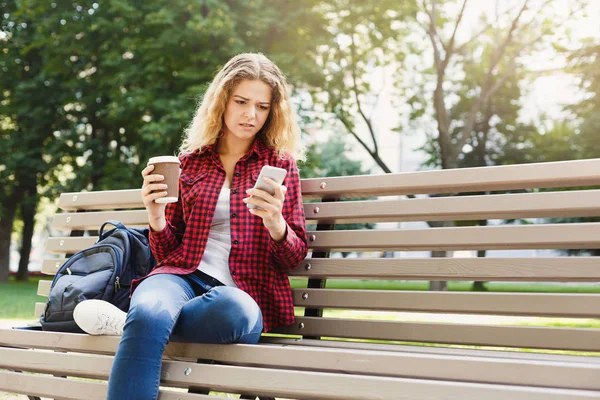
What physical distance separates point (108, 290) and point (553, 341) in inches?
71.4

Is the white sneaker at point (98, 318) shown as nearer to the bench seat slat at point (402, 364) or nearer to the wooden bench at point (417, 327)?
the wooden bench at point (417, 327)

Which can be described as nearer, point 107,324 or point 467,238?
point 107,324

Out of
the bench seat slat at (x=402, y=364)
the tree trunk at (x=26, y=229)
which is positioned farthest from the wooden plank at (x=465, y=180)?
the tree trunk at (x=26, y=229)

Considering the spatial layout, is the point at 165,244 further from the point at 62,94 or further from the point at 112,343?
the point at 62,94

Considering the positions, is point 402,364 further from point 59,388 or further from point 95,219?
point 95,219

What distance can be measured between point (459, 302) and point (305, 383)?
873 millimetres

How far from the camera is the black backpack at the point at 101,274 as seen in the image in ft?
9.16

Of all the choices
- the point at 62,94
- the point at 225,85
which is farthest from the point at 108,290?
the point at 62,94

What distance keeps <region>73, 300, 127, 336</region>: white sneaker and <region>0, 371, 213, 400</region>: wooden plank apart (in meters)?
0.21

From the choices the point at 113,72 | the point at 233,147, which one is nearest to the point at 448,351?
the point at 233,147

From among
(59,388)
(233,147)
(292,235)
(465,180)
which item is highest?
(233,147)

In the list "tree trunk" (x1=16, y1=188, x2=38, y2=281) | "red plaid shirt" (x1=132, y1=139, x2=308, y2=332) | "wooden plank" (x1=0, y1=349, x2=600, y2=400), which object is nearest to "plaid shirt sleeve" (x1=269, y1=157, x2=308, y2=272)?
"red plaid shirt" (x1=132, y1=139, x2=308, y2=332)

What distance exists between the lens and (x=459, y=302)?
101 inches

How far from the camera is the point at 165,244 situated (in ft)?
9.27
